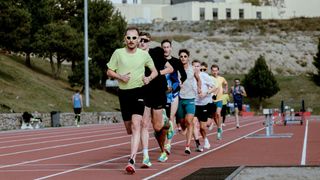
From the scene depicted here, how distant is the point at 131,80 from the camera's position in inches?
475

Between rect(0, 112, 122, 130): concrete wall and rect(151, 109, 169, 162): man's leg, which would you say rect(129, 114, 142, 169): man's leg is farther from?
rect(0, 112, 122, 130): concrete wall

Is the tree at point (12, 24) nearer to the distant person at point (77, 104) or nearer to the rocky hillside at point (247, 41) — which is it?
the distant person at point (77, 104)

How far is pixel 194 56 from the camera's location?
369ft

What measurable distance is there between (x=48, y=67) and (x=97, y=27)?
540cm

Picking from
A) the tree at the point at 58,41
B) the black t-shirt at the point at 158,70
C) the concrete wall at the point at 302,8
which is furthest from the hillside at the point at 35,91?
the concrete wall at the point at 302,8

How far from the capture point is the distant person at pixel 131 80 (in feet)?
39.4

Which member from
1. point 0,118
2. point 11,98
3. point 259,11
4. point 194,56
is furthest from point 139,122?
point 259,11

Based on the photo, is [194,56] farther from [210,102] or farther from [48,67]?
[210,102]

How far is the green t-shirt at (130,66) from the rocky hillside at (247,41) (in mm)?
95820

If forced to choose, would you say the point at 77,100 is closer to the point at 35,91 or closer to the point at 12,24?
the point at 12,24

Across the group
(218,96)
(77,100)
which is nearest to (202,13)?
(77,100)

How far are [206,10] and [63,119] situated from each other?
105 meters

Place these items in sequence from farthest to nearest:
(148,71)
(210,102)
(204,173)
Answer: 1. (210,102)
2. (148,71)
3. (204,173)

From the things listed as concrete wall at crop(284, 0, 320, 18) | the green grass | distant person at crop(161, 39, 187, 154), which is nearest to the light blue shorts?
distant person at crop(161, 39, 187, 154)
